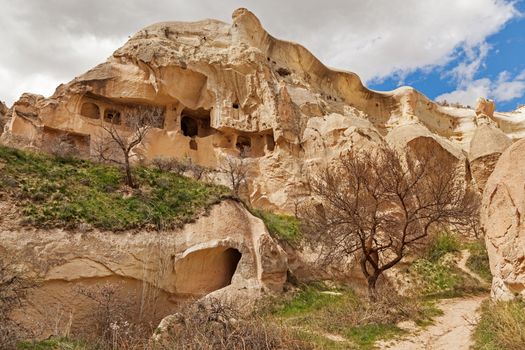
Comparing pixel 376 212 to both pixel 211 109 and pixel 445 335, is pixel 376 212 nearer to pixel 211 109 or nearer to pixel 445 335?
pixel 445 335

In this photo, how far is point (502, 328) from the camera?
22.9 feet

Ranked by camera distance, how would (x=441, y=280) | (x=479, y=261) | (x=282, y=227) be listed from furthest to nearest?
(x=282, y=227)
(x=479, y=261)
(x=441, y=280)

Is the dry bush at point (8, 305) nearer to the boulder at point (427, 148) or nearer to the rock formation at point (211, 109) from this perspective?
the rock formation at point (211, 109)

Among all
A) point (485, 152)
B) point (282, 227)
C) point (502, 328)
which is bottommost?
point (502, 328)

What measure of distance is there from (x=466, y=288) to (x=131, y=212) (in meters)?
11.2

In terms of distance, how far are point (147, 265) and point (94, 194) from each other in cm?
299

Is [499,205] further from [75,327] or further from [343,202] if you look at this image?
[75,327]

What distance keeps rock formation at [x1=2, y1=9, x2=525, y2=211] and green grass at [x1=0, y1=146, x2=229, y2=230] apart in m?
9.05

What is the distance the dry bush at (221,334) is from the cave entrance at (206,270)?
4071mm

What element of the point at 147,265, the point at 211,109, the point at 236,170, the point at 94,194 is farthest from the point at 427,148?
the point at 94,194

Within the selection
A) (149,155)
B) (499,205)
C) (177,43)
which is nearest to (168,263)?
(499,205)

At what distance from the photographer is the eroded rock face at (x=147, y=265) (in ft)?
34.0

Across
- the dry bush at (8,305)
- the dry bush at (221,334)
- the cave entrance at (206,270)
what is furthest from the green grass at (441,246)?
the dry bush at (8,305)

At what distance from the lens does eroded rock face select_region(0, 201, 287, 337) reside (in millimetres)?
10375
